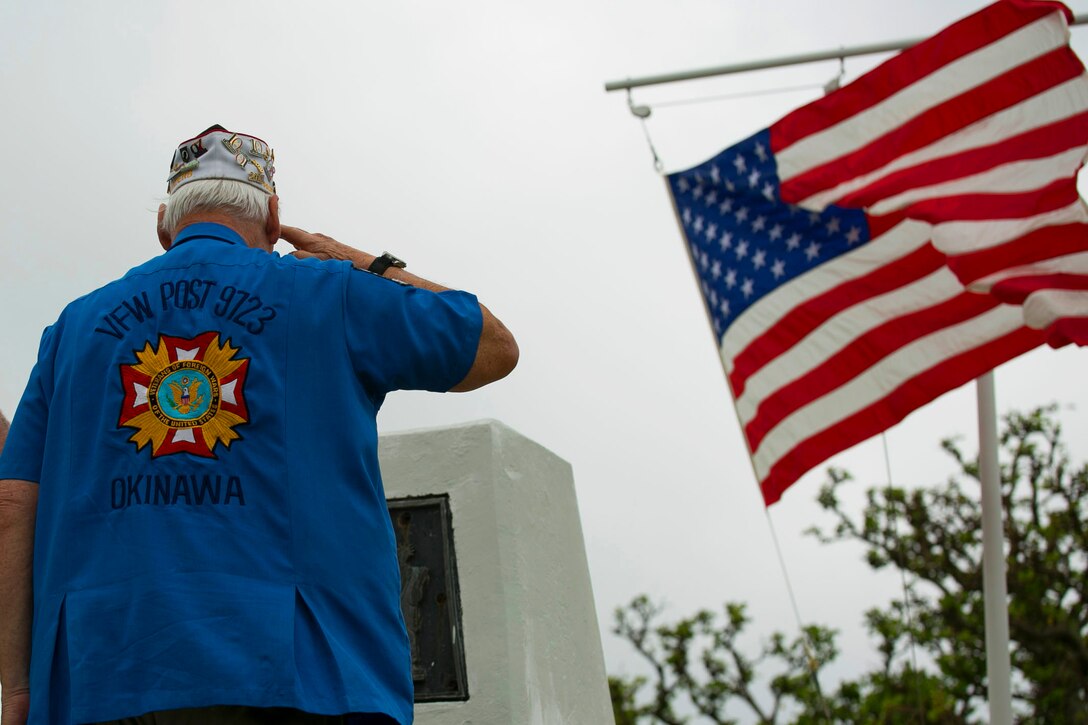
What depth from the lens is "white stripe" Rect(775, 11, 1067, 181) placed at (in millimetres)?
5328

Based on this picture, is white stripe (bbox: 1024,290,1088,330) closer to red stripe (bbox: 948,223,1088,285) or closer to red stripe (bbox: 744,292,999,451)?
red stripe (bbox: 948,223,1088,285)

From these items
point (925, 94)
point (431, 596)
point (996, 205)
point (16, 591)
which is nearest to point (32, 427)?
point (16, 591)

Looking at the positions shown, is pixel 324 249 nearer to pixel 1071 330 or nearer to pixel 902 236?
pixel 1071 330

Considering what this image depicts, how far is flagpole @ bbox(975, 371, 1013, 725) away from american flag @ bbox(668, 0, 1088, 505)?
748 millimetres

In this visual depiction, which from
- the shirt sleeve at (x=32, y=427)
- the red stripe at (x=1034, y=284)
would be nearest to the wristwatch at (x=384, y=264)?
the shirt sleeve at (x=32, y=427)

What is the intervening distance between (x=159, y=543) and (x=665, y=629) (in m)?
15.7

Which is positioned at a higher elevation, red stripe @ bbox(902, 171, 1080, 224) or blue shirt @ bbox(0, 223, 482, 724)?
red stripe @ bbox(902, 171, 1080, 224)

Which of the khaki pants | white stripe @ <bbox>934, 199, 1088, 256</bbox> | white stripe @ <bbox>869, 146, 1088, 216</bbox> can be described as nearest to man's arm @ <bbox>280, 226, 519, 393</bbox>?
the khaki pants


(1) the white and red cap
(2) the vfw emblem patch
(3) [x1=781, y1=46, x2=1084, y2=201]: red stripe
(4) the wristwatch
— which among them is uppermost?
(3) [x1=781, y1=46, x2=1084, y2=201]: red stripe

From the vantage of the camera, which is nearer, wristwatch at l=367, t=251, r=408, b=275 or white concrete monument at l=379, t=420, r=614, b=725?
wristwatch at l=367, t=251, r=408, b=275

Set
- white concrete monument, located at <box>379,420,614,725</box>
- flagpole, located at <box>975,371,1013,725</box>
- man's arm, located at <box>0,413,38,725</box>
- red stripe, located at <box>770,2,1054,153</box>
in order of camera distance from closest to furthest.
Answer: man's arm, located at <box>0,413,38,725</box> < white concrete monument, located at <box>379,420,614,725</box> < red stripe, located at <box>770,2,1054,153</box> < flagpole, located at <box>975,371,1013,725</box>

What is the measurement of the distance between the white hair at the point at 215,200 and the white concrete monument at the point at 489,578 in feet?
3.78

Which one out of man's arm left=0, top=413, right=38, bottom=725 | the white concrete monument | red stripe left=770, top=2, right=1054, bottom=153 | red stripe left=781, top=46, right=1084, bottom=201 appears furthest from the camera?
red stripe left=770, top=2, right=1054, bottom=153

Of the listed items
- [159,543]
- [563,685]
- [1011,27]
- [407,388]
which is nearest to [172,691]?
[159,543]
